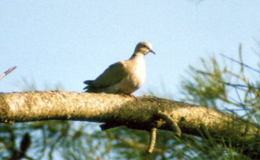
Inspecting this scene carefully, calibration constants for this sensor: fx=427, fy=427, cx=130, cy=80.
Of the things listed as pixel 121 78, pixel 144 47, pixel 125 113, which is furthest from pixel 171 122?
pixel 144 47

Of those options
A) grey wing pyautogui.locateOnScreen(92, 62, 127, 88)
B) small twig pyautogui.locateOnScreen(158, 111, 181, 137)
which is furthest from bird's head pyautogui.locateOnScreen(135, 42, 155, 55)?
small twig pyautogui.locateOnScreen(158, 111, 181, 137)

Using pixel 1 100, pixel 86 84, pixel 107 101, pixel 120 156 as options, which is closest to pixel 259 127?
pixel 107 101

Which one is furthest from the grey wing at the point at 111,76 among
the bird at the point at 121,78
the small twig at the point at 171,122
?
the small twig at the point at 171,122

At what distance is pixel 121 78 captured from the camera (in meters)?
3.32

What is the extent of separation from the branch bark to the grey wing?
115 centimetres

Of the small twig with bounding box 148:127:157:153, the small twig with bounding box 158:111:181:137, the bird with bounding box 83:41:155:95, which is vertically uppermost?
the bird with bounding box 83:41:155:95

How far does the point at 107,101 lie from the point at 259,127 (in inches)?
30.4

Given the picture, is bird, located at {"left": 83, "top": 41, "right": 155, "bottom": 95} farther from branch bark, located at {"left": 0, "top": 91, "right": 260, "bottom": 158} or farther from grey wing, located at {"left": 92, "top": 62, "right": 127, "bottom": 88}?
branch bark, located at {"left": 0, "top": 91, "right": 260, "bottom": 158}

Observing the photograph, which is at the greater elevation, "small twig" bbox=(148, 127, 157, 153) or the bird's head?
the bird's head

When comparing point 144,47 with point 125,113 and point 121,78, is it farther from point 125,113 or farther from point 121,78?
point 125,113

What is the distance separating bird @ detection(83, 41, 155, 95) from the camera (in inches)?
129

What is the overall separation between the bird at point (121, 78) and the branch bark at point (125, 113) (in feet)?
3.44

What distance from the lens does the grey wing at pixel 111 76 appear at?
3.35 metres

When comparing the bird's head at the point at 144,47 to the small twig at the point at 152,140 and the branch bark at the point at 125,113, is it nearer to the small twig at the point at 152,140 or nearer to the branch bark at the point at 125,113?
the branch bark at the point at 125,113
